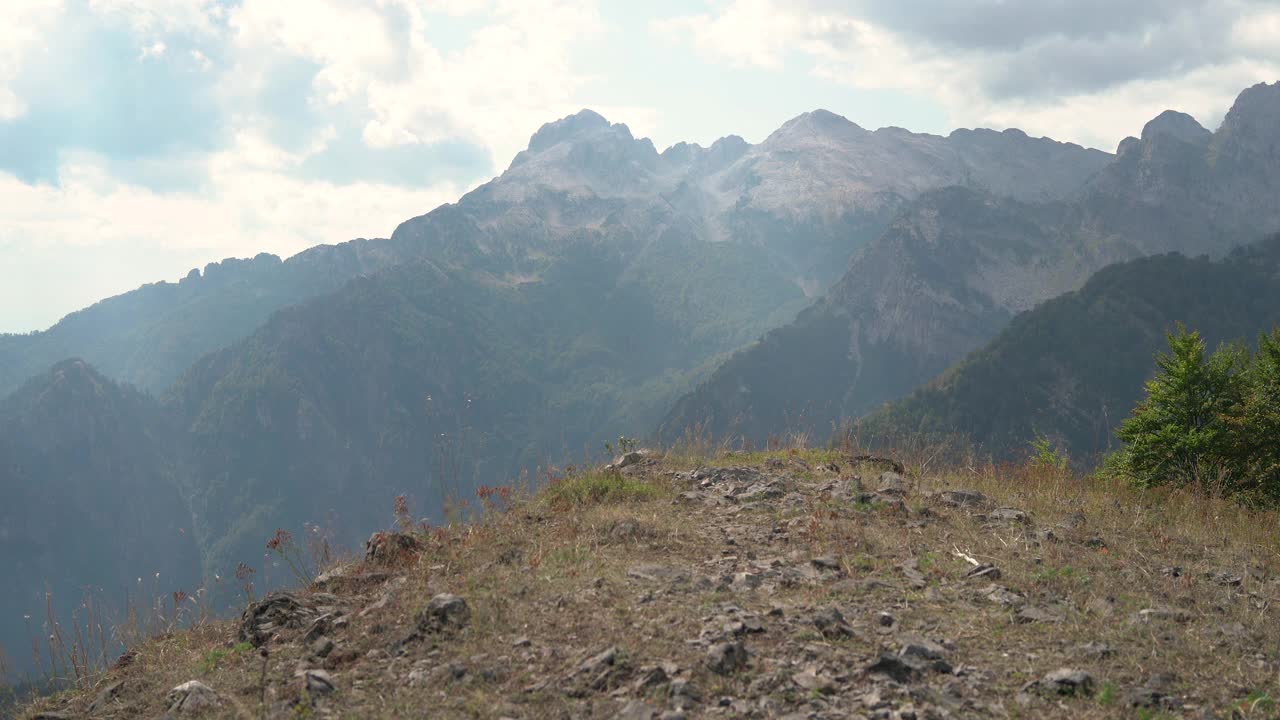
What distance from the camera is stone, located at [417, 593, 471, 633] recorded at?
8460 mm

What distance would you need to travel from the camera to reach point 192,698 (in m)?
7.70

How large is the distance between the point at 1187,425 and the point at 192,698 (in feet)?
55.8

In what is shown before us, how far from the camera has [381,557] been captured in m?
11.6

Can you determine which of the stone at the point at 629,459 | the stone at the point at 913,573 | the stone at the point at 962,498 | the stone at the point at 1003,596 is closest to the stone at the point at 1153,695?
the stone at the point at 1003,596

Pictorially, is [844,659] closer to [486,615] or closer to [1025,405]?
[486,615]

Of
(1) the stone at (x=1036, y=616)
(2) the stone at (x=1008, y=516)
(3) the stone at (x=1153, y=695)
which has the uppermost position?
(1) the stone at (x=1036, y=616)

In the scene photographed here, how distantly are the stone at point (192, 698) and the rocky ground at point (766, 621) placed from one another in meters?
0.02

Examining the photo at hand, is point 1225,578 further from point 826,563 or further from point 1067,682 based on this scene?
point 826,563

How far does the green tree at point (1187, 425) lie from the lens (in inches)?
572

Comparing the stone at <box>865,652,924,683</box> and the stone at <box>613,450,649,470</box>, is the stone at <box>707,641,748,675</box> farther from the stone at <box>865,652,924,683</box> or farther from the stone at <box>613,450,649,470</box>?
the stone at <box>613,450,649,470</box>

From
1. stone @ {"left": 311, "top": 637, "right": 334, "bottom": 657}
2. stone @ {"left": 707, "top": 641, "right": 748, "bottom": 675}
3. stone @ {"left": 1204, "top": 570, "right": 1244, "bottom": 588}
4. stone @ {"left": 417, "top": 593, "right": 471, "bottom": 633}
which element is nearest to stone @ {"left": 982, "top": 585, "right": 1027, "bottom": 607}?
stone @ {"left": 1204, "top": 570, "right": 1244, "bottom": 588}

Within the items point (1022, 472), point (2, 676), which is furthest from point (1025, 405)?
point (2, 676)

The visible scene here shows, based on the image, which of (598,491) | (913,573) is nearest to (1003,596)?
(913,573)

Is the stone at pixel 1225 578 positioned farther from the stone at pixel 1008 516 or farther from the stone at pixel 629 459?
the stone at pixel 629 459
